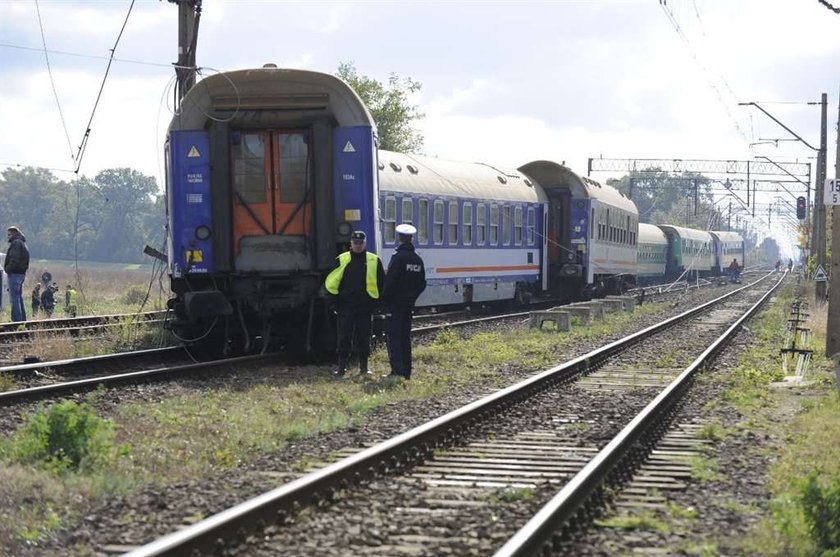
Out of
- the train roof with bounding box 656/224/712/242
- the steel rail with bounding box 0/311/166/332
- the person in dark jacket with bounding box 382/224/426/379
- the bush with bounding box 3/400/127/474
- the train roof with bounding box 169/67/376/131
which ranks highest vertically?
the train roof with bounding box 169/67/376/131

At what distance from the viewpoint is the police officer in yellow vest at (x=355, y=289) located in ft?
46.4

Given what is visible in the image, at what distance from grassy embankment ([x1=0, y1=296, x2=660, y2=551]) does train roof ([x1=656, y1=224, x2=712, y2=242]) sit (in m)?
48.9

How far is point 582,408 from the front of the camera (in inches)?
483

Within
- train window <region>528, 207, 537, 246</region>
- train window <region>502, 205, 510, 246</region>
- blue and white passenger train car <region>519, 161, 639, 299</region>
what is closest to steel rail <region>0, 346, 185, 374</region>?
train window <region>502, 205, 510, 246</region>

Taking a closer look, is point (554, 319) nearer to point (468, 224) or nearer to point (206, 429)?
point (468, 224)

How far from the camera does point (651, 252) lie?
184 feet

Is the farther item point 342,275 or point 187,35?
point 187,35

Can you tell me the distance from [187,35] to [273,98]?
624cm

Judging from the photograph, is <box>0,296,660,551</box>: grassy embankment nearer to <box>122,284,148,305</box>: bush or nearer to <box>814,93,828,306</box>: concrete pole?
<box>122,284,148,305</box>: bush

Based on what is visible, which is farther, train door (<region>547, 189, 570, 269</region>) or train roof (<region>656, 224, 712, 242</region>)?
train roof (<region>656, 224, 712, 242</region>)

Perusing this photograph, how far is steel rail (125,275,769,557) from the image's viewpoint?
595 centimetres

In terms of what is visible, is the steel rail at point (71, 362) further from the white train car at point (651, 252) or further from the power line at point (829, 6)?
the white train car at point (651, 252)

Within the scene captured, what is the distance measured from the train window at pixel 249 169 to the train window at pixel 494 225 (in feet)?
38.8

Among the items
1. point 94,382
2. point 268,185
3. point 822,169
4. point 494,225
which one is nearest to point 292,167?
point 268,185
